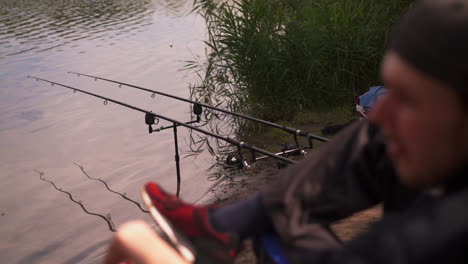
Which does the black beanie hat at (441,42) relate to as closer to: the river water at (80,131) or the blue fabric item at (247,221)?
the blue fabric item at (247,221)

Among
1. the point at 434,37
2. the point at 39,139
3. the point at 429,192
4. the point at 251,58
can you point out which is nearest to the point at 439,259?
the point at 429,192

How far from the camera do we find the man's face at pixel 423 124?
699 millimetres

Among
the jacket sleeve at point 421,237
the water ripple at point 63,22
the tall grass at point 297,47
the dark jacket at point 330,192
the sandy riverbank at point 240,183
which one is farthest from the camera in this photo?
the water ripple at point 63,22

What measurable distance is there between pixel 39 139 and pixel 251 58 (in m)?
3.94

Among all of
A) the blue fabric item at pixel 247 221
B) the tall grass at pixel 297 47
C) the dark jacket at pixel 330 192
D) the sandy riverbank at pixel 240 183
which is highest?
the dark jacket at pixel 330 192

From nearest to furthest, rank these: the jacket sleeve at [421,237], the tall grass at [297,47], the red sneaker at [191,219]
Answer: the jacket sleeve at [421,237] < the red sneaker at [191,219] < the tall grass at [297,47]

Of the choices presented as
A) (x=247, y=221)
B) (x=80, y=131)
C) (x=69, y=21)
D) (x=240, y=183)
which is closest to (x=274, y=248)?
(x=247, y=221)

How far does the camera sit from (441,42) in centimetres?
71

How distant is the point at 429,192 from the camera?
787 millimetres

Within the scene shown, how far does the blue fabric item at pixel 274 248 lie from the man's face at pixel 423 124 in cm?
41

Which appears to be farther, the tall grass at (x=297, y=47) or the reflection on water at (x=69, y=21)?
the reflection on water at (x=69, y=21)

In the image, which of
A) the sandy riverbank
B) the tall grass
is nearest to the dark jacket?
the sandy riverbank

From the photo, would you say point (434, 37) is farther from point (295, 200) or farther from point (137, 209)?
point (137, 209)

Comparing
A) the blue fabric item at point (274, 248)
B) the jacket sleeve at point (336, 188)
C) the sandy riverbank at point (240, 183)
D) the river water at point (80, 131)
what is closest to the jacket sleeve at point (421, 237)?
the jacket sleeve at point (336, 188)
